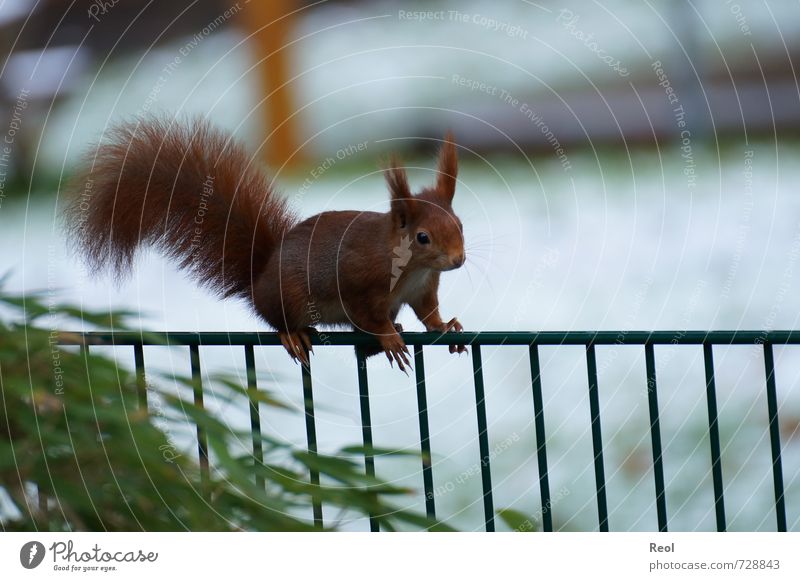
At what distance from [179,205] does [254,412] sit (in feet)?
1.60

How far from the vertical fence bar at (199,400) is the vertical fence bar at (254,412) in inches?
2.0

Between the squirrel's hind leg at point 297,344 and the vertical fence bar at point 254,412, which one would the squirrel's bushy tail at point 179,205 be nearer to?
the squirrel's hind leg at point 297,344

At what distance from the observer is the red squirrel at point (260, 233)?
142cm

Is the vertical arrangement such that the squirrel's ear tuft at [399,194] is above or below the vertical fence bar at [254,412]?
above

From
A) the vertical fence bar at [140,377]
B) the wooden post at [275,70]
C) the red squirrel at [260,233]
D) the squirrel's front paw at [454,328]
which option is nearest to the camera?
the vertical fence bar at [140,377]

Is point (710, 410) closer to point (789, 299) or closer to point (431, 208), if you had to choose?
point (431, 208)

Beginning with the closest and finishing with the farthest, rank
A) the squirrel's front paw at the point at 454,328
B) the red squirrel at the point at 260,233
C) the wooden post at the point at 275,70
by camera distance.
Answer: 1. the squirrel's front paw at the point at 454,328
2. the red squirrel at the point at 260,233
3. the wooden post at the point at 275,70

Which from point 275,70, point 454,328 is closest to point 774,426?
point 454,328

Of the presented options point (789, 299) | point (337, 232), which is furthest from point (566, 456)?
point (337, 232)

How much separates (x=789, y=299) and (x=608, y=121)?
1.63m

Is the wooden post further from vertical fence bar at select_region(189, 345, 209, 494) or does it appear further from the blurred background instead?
vertical fence bar at select_region(189, 345, 209, 494)

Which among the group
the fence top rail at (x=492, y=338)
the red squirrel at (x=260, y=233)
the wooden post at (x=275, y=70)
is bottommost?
the fence top rail at (x=492, y=338)

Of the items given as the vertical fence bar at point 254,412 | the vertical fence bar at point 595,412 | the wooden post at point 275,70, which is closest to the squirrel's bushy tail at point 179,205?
the vertical fence bar at point 254,412
